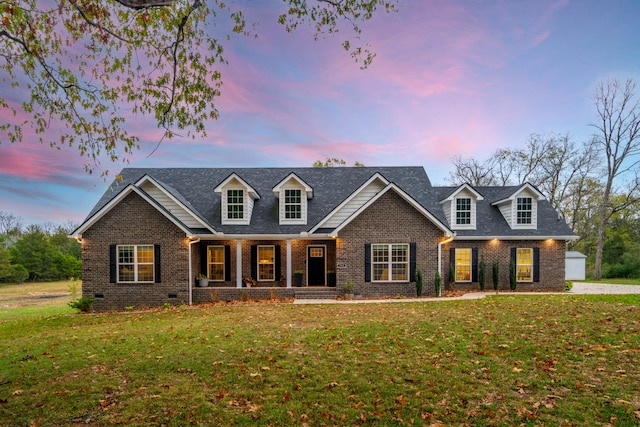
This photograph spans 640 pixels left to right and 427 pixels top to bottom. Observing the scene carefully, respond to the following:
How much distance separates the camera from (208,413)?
457 centimetres

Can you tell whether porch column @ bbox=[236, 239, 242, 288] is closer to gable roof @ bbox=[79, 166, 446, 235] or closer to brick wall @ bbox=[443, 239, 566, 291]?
gable roof @ bbox=[79, 166, 446, 235]

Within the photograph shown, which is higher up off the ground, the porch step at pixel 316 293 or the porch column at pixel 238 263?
the porch column at pixel 238 263

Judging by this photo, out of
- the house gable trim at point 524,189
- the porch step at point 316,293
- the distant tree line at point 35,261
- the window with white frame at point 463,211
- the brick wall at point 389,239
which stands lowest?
the distant tree line at point 35,261

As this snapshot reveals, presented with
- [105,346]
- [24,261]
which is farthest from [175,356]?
[24,261]

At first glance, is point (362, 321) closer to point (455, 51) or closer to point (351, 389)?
point (351, 389)

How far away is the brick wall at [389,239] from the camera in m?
16.1

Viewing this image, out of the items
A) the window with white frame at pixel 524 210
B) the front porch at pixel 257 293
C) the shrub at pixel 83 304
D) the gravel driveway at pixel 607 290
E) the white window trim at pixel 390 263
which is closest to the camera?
the shrub at pixel 83 304

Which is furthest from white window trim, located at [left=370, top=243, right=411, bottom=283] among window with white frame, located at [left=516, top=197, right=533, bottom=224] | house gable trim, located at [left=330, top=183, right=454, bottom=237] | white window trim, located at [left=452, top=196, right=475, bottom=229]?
window with white frame, located at [left=516, top=197, right=533, bottom=224]

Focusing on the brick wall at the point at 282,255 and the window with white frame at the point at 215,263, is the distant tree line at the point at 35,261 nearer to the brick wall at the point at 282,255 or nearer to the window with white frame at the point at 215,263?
the window with white frame at the point at 215,263

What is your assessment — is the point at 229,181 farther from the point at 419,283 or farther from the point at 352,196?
the point at 419,283

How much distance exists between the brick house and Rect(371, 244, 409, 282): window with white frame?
5 centimetres

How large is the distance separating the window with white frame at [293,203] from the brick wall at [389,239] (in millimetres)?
3382

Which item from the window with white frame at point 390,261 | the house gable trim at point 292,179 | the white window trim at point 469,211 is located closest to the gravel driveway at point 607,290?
the white window trim at point 469,211

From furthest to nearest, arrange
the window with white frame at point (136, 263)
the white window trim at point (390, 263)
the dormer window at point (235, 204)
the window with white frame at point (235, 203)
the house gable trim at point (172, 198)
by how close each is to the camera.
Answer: the window with white frame at point (235, 203) → the dormer window at point (235, 204) → the house gable trim at point (172, 198) → the white window trim at point (390, 263) → the window with white frame at point (136, 263)
